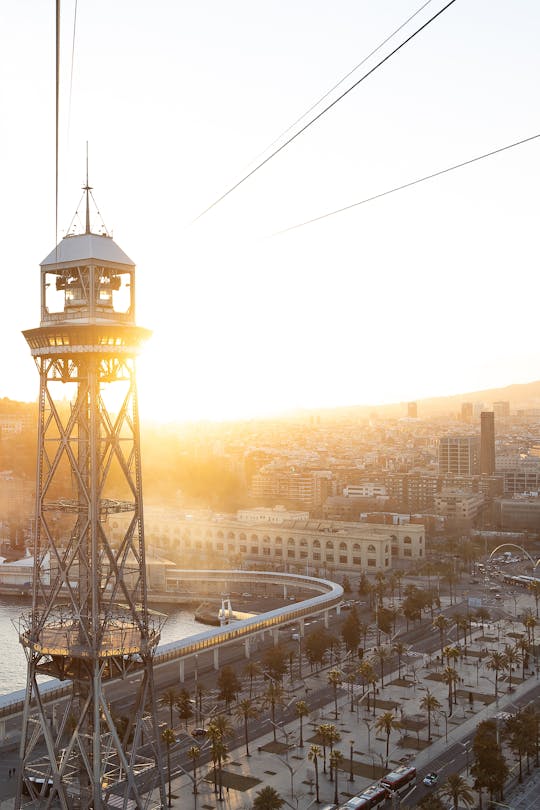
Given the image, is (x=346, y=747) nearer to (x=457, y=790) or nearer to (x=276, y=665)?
(x=457, y=790)

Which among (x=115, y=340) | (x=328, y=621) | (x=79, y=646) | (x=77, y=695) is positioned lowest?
(x=328, y=621)

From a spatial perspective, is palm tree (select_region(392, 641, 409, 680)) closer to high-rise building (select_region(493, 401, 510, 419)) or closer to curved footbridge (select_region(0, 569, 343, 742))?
curved footbridge (select_region(0, 569, 343, 742))

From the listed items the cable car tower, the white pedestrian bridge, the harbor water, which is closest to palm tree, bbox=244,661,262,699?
the white pedestrian bridge

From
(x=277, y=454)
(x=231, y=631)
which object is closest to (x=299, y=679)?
(x=231, y=631)

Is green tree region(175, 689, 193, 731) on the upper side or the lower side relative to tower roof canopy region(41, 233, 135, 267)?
lower

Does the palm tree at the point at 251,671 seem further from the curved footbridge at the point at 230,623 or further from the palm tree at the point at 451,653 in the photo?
the palm tree at the point at 451,653

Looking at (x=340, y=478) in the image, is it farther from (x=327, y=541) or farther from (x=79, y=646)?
(x=79, y=646)
